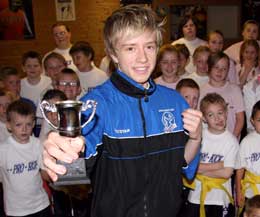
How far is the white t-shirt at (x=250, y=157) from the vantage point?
131 inches

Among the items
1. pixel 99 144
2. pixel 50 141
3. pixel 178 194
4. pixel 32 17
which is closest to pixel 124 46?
pixel 99 144

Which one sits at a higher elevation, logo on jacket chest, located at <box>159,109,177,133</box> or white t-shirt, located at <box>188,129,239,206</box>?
logo on jacket chest, located at <box>159,109,177,133</box>

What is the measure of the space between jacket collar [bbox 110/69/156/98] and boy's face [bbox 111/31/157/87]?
0.11 feet

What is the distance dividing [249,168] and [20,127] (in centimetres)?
198

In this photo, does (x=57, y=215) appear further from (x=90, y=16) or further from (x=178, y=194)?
(x=90, y=16)

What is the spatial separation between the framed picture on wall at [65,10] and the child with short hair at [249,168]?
540 centimetres

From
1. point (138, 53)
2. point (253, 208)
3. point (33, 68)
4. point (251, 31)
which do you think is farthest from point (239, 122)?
point (138, 53)

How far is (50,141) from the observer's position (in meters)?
1.38

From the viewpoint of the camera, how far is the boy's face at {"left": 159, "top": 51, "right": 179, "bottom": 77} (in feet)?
14.3

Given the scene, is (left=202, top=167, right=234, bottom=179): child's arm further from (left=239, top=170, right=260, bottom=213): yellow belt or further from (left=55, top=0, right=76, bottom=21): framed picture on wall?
(left=55, top=0, right=76, bottom=21): framed picture on wall

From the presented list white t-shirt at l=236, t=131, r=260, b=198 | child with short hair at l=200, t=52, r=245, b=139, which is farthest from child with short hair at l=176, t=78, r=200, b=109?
white t-shirt at l=236, t=131, r=260, b=198

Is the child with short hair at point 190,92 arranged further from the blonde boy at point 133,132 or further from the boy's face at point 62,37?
the boy's face at point 62,37

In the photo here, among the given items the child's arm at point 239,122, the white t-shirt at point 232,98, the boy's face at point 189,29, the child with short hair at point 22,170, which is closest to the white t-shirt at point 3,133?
the child with short hair at point 22,170

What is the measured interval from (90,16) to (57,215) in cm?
535
